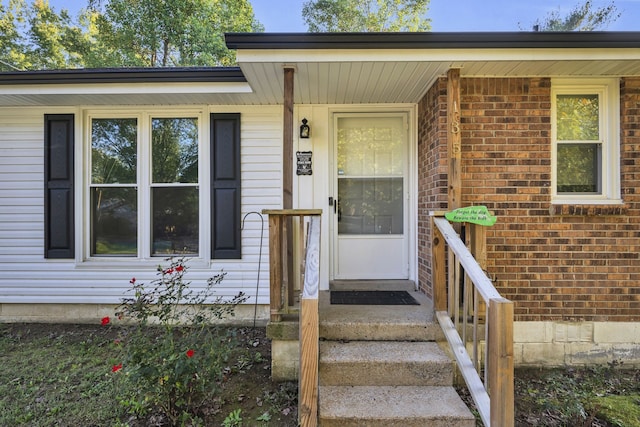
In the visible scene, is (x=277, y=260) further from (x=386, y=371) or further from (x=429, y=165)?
(x=429, y=165)

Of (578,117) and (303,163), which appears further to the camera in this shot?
(303,163)

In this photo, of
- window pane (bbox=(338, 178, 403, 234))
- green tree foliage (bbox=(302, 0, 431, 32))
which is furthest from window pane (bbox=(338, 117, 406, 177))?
green tree foliage (bbox=(302, 0, 431, 32))

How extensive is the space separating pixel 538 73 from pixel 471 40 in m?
0.92

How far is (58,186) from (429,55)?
436 centimetres

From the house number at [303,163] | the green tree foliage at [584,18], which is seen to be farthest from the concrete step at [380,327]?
the green tree foliage at [584,18]

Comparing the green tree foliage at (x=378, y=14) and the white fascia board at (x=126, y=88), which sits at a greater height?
the green tree foliage at (x=378, y=14)

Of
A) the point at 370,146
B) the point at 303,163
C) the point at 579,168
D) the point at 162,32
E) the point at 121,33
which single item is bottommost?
the point at 579,168

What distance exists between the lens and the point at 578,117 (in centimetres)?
327

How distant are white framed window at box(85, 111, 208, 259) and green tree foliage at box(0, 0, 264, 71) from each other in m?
9.11

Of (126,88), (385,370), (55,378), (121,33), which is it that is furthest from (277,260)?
(121,33)

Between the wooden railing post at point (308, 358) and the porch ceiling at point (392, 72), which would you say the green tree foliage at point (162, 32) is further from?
the wooden railing post at point (308, 358)

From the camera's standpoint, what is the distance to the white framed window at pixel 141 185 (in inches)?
156

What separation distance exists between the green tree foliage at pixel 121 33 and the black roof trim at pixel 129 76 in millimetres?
9337

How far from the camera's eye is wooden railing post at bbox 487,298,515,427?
161 cm
